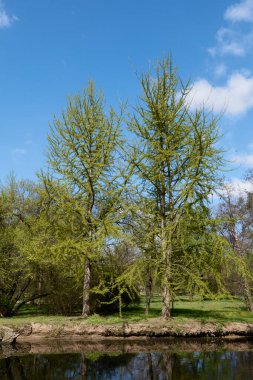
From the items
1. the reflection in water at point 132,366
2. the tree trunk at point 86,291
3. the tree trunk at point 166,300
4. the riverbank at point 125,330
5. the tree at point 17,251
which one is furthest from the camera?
the tree at point 17,251

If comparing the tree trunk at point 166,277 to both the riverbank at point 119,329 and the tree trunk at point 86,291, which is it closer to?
the riverbank at point 119,329

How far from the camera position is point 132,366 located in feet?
32.9

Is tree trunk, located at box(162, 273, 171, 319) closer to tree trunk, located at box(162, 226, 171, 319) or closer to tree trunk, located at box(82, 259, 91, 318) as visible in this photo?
tree trunk, located at box(162, 226, 171, 319)

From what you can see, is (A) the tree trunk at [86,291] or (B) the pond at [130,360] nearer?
(B) the pond at [130,360]

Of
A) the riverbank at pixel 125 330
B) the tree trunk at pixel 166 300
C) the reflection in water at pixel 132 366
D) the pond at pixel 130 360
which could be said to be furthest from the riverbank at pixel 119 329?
the reflection in water at pixel 132 366

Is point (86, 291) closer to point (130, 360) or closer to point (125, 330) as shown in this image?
point (125, 330)

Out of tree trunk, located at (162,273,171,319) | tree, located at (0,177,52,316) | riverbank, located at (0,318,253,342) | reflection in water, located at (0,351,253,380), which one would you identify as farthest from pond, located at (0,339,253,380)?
tree, located at (0,177,52,316)

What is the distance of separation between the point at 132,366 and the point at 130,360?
2.37 feet

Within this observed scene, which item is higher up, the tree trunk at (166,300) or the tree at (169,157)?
the tree at (169,157)

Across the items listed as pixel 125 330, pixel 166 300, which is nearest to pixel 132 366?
pixel 125 330

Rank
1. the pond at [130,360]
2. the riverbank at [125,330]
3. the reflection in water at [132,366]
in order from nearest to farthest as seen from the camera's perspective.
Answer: the reflection in water at [132,366]
the pond at [130,360]
the riverbank at [125,330]

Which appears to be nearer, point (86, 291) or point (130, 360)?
point (130, 360)

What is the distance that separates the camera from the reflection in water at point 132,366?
9.00 m

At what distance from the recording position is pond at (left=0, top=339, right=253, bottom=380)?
912 centimetres
